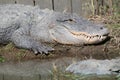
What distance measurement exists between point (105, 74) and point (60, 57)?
1.63m

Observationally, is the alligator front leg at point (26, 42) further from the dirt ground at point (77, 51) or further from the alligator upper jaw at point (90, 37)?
the alligator upper jaw at point (90, 37)

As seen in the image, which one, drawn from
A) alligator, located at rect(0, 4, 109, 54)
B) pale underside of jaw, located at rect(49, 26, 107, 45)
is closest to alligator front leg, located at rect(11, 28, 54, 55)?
alligator, located at rect(0, 4, 109, 54)

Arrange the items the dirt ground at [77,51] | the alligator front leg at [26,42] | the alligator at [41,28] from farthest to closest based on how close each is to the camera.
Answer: the alligator at [41,28], the alligator front leg at [26,42], the dirt ground at [77,51]

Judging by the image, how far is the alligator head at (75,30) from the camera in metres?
7.90

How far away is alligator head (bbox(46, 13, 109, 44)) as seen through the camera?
25.9 feet

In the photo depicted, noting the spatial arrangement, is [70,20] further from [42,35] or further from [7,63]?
[7,63]

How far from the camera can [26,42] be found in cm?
813

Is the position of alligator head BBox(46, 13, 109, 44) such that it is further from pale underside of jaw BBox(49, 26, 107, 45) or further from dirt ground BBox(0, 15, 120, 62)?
dirt ground BBox(0, 15, 120, 62)

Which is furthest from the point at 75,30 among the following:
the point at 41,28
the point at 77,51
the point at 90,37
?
the point at 41,28

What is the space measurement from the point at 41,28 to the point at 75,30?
0.69 meters

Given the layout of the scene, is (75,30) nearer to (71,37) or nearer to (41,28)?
(71,37)

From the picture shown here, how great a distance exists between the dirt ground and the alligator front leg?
0.08 metres

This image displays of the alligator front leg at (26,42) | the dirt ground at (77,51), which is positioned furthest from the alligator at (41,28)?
the dirt ground at (77,51)

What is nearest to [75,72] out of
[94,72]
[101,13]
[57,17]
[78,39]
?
[94,72]
